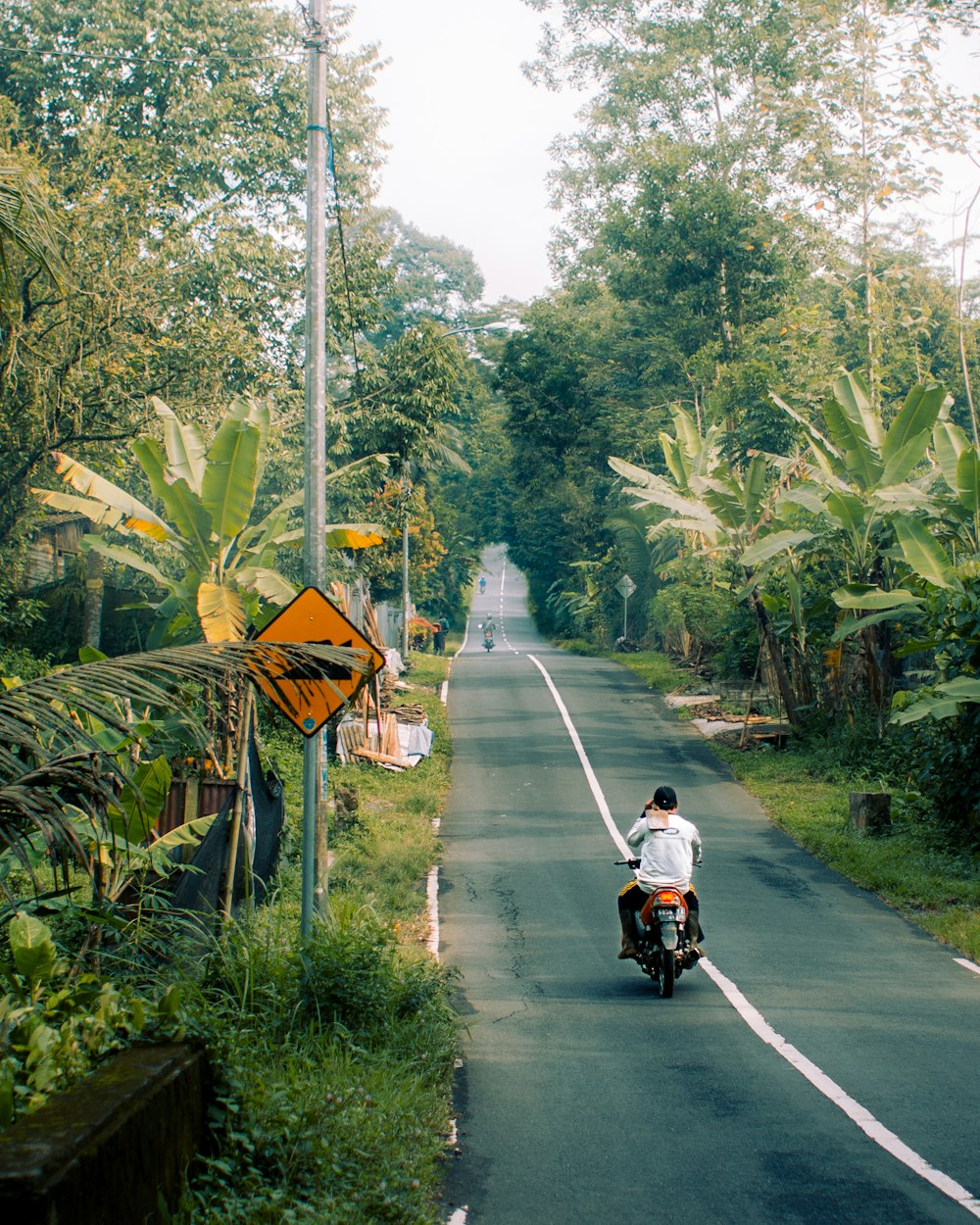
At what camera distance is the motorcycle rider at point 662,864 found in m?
10.8

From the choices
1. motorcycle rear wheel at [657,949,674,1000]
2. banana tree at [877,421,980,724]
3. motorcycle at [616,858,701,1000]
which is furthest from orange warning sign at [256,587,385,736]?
banana tree at [877,421,980,724]

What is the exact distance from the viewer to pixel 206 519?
46.5 ft

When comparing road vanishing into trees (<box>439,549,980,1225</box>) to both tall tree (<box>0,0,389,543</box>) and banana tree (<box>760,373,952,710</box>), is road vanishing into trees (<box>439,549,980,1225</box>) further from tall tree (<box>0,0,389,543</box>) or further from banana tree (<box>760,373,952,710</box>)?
tall tree (<box>0,0,389,543</box>)

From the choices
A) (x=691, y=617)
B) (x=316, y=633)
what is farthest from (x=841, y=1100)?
(x=691, y=617)

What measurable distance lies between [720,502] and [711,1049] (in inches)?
568

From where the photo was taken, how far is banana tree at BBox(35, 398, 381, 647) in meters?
13.2

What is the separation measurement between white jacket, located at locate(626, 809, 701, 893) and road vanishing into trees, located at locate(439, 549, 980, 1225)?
94 cm

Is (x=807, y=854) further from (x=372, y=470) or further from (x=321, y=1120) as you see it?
(x=372, y=470)

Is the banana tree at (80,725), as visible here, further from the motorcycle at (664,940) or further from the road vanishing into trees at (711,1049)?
the motorcycle at (664,940)

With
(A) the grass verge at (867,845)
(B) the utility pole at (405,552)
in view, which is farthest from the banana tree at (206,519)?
(B) the utility pole at (405,552)

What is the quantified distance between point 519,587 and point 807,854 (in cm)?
9910

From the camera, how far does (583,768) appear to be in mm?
23438

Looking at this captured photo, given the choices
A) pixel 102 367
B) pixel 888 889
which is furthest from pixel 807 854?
pixel 102 367

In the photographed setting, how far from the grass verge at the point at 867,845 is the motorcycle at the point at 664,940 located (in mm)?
3150
